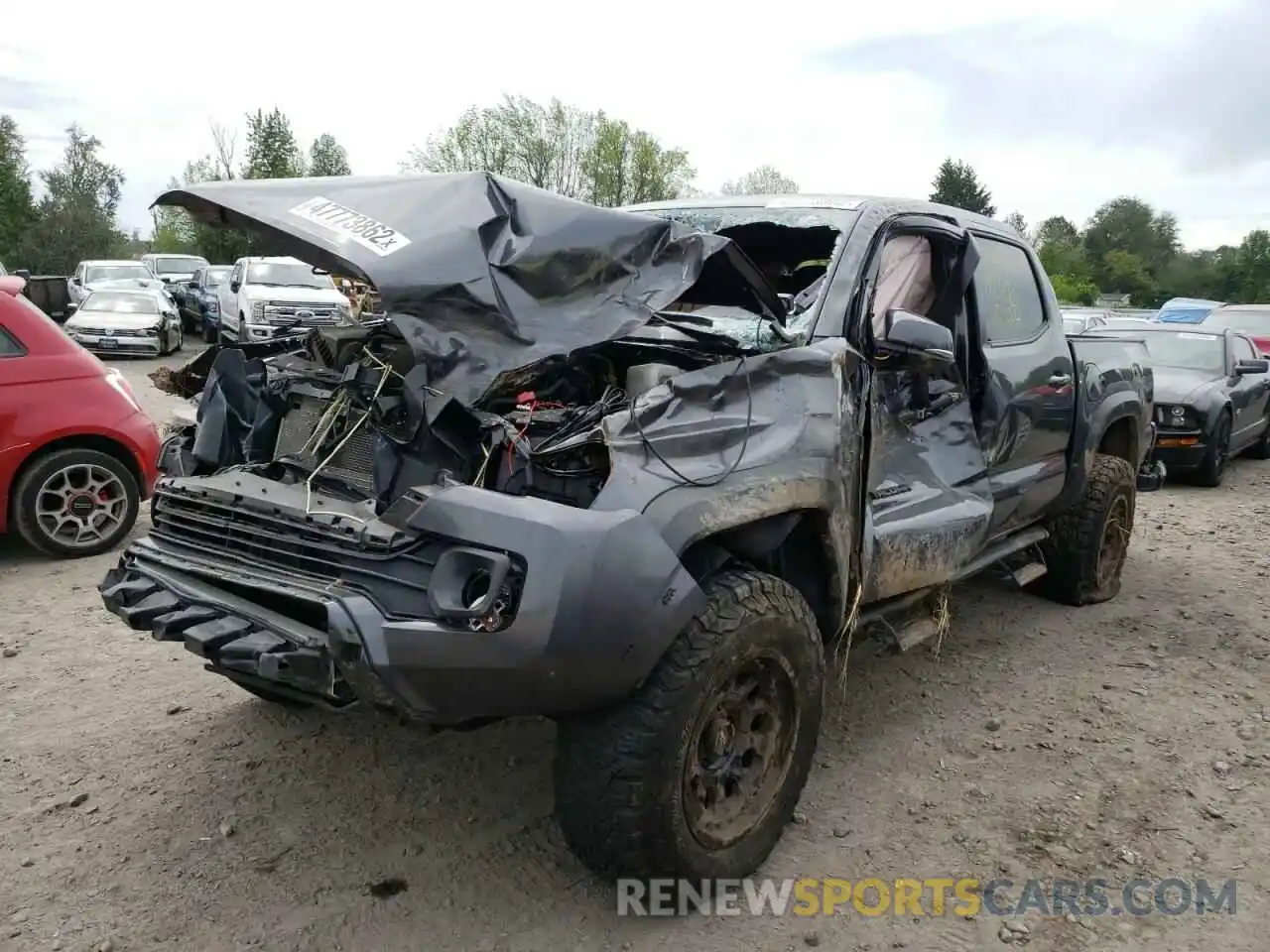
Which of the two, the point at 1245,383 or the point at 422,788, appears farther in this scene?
the point at 1245,383

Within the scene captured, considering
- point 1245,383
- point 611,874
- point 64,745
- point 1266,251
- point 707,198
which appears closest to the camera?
point 611,874

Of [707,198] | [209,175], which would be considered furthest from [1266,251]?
[707,198]

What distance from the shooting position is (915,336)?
339 cm

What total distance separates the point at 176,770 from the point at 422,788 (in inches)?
35.8

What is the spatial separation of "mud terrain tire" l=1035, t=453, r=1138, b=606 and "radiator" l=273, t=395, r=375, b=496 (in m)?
3.97

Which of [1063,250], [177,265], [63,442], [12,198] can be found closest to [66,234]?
[12,198]

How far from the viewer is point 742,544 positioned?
3.01m

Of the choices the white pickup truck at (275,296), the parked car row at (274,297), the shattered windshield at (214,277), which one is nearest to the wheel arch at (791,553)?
the parked car row at (274,297)

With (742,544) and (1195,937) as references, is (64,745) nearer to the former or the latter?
(742,544)

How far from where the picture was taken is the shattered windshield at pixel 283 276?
665 inches

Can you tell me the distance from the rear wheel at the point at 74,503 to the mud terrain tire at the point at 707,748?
463cm

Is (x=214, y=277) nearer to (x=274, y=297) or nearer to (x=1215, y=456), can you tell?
(x=274, y=297)

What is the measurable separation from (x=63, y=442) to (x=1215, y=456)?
990cm

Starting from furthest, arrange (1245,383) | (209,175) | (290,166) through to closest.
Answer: (209,175), (290,166), (1245,383)
